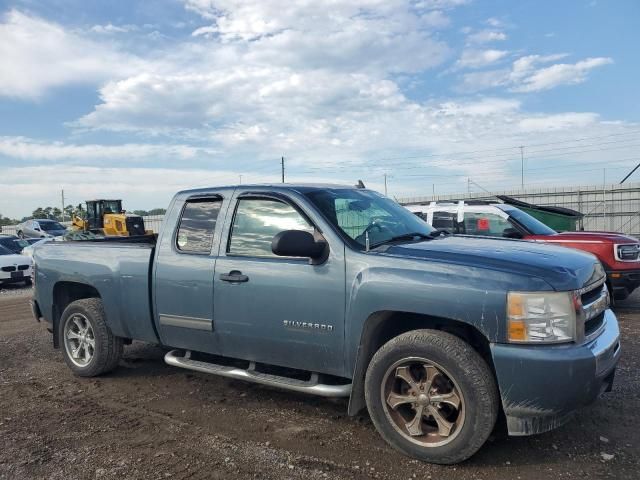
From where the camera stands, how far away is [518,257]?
11.7 feet

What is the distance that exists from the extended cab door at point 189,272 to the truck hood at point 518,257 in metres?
1.63

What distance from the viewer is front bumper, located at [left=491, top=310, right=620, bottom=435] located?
314 cm

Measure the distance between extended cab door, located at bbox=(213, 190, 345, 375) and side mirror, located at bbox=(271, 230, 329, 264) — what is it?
0.16 m

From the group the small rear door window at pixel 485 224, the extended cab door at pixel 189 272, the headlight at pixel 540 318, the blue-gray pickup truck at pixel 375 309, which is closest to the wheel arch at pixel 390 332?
the blue-gray pickup truck at pixel 375 309

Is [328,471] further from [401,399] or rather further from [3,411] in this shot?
[3,411]

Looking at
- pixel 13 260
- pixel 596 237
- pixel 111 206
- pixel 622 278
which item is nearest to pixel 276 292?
pixel 622 278

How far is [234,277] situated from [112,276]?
1.58m

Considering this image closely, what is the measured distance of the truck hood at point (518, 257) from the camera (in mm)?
3312

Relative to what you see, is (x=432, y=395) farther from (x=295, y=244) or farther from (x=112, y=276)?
(x=112, y=276)

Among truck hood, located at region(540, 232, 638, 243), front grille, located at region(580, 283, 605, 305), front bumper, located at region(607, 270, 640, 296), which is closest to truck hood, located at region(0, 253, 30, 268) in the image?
truck hood, located at region(540, 232, 638, 243)

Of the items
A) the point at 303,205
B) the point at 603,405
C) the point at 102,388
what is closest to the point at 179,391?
the point at 102,388

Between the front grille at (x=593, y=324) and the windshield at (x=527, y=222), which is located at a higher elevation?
the windshield at (x=527, y=222)

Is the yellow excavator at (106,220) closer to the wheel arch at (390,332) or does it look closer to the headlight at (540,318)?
the wheel arch at (390,332)

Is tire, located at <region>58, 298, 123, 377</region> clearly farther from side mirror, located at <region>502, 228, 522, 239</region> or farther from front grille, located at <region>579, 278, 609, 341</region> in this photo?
side mirror, located at <region>502, 228, 522, 239</region>
